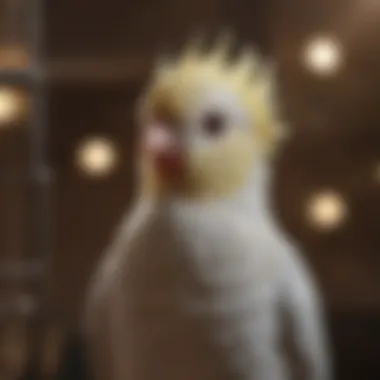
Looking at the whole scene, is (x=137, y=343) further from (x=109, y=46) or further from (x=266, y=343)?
(x=109, y=46)

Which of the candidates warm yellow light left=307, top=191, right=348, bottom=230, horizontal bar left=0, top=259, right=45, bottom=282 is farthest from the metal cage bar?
warm yellow light left=307, top=191, right=348, bottom=230

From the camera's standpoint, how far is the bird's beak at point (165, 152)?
0.72m

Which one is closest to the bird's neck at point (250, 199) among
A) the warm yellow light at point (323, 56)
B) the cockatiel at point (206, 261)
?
the cockatiel at point (206, 261)

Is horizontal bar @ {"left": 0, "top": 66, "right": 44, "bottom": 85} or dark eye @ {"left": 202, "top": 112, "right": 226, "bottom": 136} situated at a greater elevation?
horizontal bar @ {"left": 0, "top": 66, "right": 44, "bottom": 85}

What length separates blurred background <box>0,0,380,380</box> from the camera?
0.73 m

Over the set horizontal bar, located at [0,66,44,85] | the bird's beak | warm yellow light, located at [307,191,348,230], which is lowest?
warm yellow light, located at [307,191,348,230]

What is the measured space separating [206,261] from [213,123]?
4.9 inches

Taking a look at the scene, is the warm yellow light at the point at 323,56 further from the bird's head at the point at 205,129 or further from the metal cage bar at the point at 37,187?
the metal cage bar at the point at 37,187

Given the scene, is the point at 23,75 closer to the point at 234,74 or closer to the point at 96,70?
the point at 96,70

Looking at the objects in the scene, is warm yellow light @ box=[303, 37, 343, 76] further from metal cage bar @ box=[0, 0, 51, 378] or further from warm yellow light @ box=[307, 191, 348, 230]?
metal cage bar @ box=[0, 0, 51, 378]

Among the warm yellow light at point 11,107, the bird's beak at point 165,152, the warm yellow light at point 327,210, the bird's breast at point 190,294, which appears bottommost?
the bird's breast at point 190,294

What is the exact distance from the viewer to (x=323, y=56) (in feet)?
2.47

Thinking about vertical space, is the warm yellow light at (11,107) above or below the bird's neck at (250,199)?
above

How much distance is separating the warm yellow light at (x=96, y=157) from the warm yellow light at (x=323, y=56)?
201 millimetres
